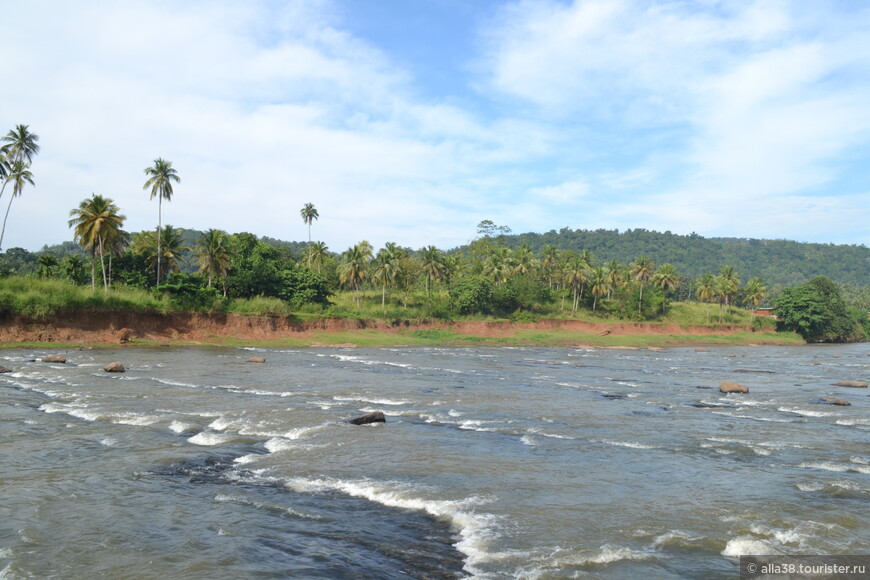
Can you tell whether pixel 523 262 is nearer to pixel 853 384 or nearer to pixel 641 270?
pixel 641 270

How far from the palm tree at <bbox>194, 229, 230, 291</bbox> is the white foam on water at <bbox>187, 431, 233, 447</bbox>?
5584 centimetres

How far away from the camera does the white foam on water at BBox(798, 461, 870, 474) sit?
13930 millimetres

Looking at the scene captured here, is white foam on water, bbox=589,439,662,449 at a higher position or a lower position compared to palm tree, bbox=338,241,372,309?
lower

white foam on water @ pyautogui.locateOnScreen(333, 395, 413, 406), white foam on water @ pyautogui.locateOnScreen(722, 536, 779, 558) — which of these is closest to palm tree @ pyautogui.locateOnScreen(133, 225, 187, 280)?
white foam on water @ pyautogui.locateOnScreen(333, 395, 413, 406)

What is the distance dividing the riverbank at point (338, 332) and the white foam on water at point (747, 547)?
5085cm

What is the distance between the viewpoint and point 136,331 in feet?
177

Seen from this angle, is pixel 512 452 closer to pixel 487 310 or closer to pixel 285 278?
pixel 285 278

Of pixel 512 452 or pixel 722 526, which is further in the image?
pixel 512 452

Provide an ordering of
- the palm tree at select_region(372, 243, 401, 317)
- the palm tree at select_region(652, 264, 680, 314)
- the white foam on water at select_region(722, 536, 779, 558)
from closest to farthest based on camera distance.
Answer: the white foam on water at select_region(722, 536, 779, 558) → the palm tree at select_region(372, 243, 401, 317) → the palm tree at select_region(652, 264, 680, 314)

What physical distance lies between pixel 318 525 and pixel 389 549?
62.9 inches

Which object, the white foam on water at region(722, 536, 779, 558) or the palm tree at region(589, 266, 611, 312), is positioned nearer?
the white foam on water at region(722, 536, 779, 558)

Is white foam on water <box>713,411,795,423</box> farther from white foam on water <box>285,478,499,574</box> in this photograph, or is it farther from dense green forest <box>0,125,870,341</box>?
dense green forest <box>0,125,870,341</box>

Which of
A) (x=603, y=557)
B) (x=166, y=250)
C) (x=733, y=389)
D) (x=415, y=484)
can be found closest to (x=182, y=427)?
(x=415, y=484)

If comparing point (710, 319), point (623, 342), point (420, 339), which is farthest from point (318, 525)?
point (710, 319)
